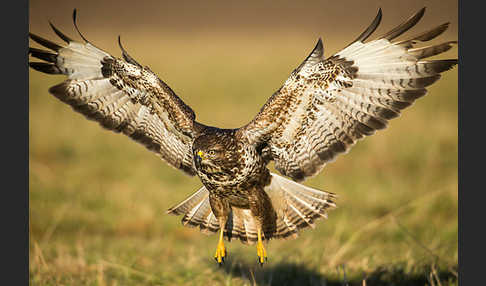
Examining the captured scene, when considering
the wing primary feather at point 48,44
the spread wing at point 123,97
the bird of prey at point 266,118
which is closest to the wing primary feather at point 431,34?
the bird of prey at point 266,118

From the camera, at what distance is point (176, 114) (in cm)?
574

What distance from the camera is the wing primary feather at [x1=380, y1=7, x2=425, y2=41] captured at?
15.1 feet

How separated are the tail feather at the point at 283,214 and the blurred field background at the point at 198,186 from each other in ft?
1.34

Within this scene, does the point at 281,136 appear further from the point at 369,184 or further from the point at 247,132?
the point at 369,184

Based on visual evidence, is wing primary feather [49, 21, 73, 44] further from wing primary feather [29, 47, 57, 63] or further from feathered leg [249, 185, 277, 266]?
feathered leg [249, 185, 277, 266]

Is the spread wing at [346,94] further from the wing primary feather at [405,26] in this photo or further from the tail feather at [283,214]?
the tail feather at [283,214]

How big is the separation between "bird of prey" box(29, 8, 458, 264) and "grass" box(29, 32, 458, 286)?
744 mm

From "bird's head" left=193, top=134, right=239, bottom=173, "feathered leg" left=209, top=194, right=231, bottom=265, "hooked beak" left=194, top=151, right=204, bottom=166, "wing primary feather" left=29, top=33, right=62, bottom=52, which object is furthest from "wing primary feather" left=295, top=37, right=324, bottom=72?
"wing primary feather" left=29, top=33, right=62, bottom=52

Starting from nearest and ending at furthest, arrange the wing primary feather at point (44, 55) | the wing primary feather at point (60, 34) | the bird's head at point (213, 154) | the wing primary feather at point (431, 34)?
the wing primary feather at point (431, 34)
the bird's head at point (213, 154)
the wing primary feather at point (60, 34)
the wing primary feather at point (44, 55)

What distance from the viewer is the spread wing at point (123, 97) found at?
18.7 feet

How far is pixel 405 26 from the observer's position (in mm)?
4723

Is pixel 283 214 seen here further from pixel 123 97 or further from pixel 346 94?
pixel 123 97

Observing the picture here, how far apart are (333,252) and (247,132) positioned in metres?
2.51

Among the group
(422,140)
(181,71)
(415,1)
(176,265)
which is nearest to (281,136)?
(176,265)
